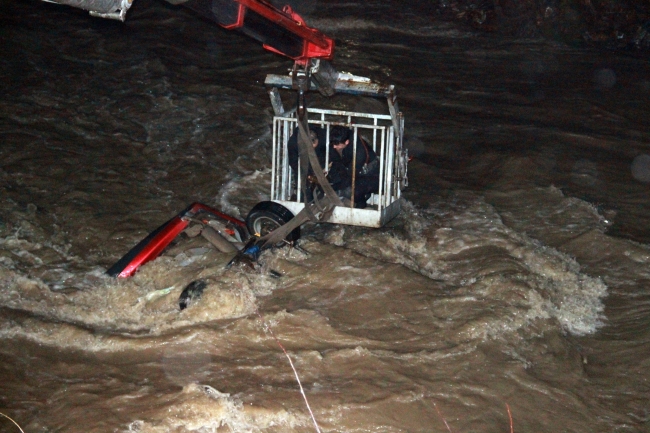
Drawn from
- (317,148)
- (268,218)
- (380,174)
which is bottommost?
(268,218)

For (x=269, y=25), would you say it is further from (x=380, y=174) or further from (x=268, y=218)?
(x=380, y=174)

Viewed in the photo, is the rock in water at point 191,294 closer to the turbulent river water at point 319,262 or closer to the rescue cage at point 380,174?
the turbulent river water at point 319,262

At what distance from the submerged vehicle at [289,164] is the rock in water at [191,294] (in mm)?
499

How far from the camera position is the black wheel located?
21.4 feet

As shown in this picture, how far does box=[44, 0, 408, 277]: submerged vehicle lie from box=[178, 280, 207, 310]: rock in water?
50 centimetres

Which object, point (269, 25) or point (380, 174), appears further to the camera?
point (380, 174)

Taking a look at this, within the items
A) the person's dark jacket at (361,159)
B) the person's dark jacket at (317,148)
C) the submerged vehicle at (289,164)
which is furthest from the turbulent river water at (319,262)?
the person's dark jacket at (317,148)

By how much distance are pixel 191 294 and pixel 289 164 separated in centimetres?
230

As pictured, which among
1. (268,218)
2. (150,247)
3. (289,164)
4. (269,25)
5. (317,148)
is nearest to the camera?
(269,25)

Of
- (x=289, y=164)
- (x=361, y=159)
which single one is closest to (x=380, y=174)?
(x=361, y=159)

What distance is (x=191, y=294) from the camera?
537cm

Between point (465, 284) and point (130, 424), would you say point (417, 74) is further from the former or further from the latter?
point (130, 424)

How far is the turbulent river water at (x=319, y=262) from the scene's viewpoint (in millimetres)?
4344

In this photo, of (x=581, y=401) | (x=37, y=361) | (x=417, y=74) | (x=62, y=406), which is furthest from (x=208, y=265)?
(x=417, y=74)
